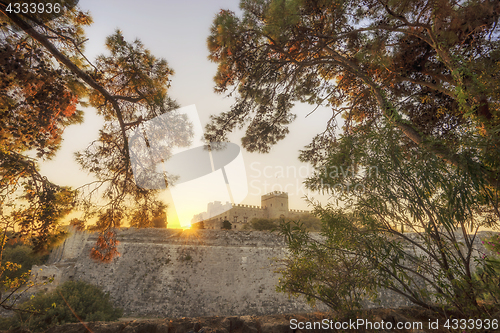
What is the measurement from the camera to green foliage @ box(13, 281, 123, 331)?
7.86m

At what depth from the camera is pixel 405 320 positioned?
3.47 metres

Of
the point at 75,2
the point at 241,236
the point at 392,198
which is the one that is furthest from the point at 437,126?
the point at 241,236

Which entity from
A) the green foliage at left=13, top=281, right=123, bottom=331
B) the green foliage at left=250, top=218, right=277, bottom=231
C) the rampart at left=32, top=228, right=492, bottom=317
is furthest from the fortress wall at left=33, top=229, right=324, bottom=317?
the green foliage at left=250, top=218, right=277, bottom=231

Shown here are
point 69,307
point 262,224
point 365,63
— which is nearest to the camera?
point 365,63

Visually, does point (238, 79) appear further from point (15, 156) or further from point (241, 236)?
point (241, 236)

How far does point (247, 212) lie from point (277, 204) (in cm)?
461

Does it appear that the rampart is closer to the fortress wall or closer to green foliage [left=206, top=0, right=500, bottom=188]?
the fortress wall

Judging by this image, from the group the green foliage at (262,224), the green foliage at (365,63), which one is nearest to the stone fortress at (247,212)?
the green foliage at (262,224)

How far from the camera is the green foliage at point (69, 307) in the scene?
786 cm

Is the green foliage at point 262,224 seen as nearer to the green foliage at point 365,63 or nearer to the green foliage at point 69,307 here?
the green foliage at point 69,307

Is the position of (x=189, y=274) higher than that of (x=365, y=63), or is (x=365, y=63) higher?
(x=365, y=63)

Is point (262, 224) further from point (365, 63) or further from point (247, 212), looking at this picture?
point (365, 63)

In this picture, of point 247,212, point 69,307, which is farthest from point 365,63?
point 247,212

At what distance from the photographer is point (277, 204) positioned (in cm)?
3347
